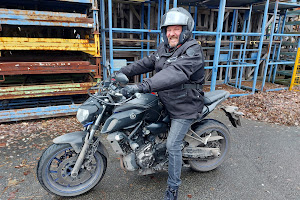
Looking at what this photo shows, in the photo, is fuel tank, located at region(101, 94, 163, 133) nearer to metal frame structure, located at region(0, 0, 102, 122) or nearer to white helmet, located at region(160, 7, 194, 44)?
white helmet, located at region(160, 7, 194, 44)

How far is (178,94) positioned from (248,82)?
7.24m

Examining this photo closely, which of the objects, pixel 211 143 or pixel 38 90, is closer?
pixel 211 143

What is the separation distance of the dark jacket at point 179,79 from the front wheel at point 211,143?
0.42 metres

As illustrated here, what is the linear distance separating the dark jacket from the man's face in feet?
0.30

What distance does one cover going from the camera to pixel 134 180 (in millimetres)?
2959

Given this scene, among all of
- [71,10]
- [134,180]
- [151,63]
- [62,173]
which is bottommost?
[134,180]

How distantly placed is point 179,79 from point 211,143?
4.43ft

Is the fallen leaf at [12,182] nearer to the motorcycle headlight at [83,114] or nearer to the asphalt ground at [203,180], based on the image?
the asphalt ground at [203,180]

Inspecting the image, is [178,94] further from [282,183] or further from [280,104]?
[280,104]

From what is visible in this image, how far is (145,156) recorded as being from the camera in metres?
2.52

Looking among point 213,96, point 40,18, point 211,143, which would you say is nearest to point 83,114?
point 213,96

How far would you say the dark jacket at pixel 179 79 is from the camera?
217cm

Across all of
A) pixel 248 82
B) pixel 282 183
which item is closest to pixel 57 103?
pixel 282 183

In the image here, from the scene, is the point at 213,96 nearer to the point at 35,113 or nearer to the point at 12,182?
the point at 12,182
